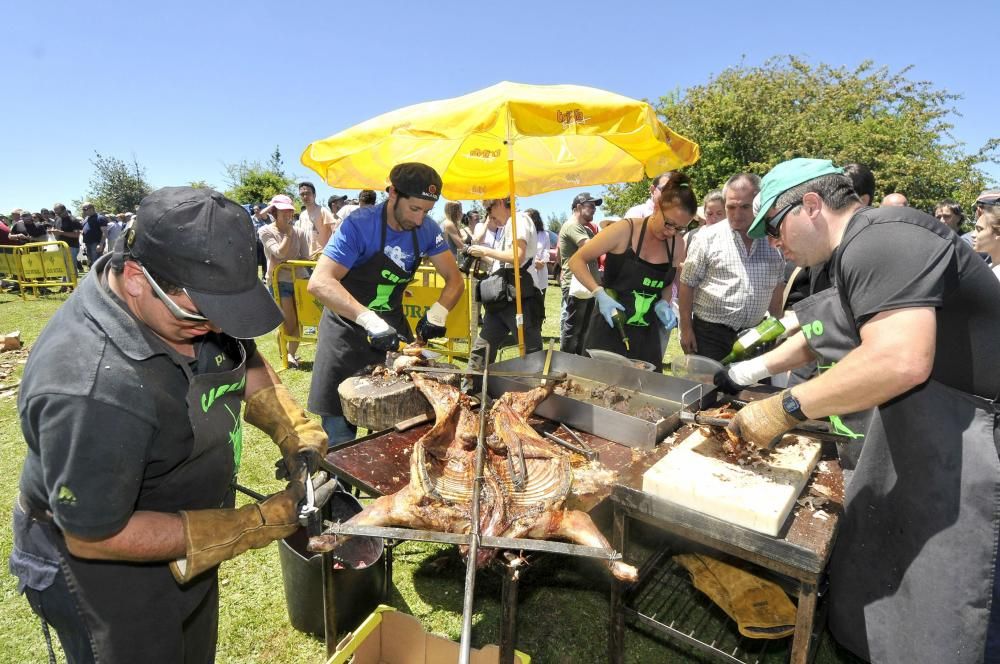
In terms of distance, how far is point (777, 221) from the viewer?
87.0 inches

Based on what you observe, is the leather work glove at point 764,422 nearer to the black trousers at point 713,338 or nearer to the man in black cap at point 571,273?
the black trousers at point 713,338

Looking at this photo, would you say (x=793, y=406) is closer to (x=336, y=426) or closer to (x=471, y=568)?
(x=471, y=568)

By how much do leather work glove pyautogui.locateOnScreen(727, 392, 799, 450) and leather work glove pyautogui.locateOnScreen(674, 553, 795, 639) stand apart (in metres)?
0.81

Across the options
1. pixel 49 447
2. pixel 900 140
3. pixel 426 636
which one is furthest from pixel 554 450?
pixel 900 140

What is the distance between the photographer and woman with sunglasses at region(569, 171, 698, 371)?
169 inches

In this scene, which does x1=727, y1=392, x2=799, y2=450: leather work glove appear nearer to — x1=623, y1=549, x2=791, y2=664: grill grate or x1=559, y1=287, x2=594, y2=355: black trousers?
x1=623, y1=549, x2=791, y2=664: grill grate

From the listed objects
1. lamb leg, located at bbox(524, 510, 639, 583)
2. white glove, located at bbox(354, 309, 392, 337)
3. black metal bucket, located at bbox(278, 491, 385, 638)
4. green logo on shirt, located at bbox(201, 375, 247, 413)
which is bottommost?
black metal bucket, located at bbox(278, 491, 385, 638)

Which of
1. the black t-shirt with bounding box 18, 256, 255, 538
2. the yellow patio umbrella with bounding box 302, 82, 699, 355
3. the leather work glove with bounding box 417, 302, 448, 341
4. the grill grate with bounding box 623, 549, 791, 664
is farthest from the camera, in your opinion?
the leather work glove with bounding box 417, 302, 448, 341

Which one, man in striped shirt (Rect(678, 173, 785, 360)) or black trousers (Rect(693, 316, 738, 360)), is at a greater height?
man in striped shirt (Rect(678, 173, 785, 360))

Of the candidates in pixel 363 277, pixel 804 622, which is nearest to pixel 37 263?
pixel 363 277

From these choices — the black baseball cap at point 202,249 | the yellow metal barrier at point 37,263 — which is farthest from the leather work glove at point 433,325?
the yellow metal barrier at point 37,263

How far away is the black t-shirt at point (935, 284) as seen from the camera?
1737mm

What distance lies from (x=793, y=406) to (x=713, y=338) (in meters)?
2.64

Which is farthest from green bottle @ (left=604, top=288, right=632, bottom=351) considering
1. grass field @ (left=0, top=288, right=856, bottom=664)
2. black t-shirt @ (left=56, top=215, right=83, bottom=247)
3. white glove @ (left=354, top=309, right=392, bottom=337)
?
black t-shirt @ (left=56, top=215, right=83, bottom=247)
